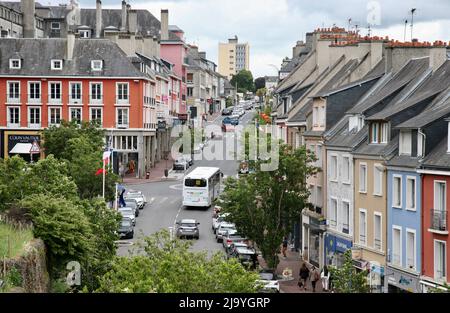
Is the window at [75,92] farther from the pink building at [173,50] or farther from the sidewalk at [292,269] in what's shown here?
the sidewalk at [292,269]

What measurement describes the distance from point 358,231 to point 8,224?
21.5 meters

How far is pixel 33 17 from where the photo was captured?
13025 cm

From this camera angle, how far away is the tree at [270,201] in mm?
54562

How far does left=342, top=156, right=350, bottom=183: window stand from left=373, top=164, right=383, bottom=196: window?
200 inches

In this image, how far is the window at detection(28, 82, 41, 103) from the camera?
343 ft

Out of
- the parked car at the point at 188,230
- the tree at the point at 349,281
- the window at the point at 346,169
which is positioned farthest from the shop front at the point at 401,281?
the parked car at the point at 188,230

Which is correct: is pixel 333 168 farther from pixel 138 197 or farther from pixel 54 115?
pixel 54 115

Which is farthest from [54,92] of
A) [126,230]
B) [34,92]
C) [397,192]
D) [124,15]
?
[397,192]

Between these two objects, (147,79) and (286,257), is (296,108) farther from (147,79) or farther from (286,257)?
(147,79)

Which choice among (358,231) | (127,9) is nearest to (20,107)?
(127,9)

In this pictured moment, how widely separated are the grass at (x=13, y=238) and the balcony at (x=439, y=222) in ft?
54.6

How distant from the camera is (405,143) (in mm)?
44625

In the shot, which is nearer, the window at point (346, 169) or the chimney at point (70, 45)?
the window at point (346, 169)

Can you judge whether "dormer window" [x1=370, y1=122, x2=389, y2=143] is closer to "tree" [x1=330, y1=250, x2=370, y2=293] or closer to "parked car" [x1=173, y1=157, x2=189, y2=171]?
"tree" [x1=330, y1=250, x2=370, y2=293]
